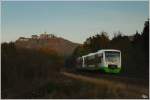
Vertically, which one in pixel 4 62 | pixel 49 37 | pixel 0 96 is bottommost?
pixel 0 96

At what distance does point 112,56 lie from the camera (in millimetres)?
17234

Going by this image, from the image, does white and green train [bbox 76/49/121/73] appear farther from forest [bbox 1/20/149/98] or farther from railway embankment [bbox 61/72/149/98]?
railway embankment [bbox 61/72/149/98]

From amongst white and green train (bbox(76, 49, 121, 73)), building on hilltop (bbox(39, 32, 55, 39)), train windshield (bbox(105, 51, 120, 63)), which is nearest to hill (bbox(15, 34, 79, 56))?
building on hilltop (bbox(39, 32, 55, 39))

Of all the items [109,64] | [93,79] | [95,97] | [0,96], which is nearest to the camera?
[95,97]

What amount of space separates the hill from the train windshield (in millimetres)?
1800

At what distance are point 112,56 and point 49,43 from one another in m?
3.05

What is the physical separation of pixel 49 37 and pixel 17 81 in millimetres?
2166

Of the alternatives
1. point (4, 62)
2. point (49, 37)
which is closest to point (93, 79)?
point (49, 37)

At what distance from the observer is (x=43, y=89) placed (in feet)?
48.3

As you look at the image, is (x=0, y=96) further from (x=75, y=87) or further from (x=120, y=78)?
(x=120, y=78)

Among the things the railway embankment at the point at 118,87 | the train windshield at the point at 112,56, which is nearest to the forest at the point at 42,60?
the train windshield at the point at 112,56

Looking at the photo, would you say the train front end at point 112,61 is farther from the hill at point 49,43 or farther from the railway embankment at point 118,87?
the hill at point 49,43

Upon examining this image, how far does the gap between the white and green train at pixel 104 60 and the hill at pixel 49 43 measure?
886 mm

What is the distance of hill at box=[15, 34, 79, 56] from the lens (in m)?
15.5
